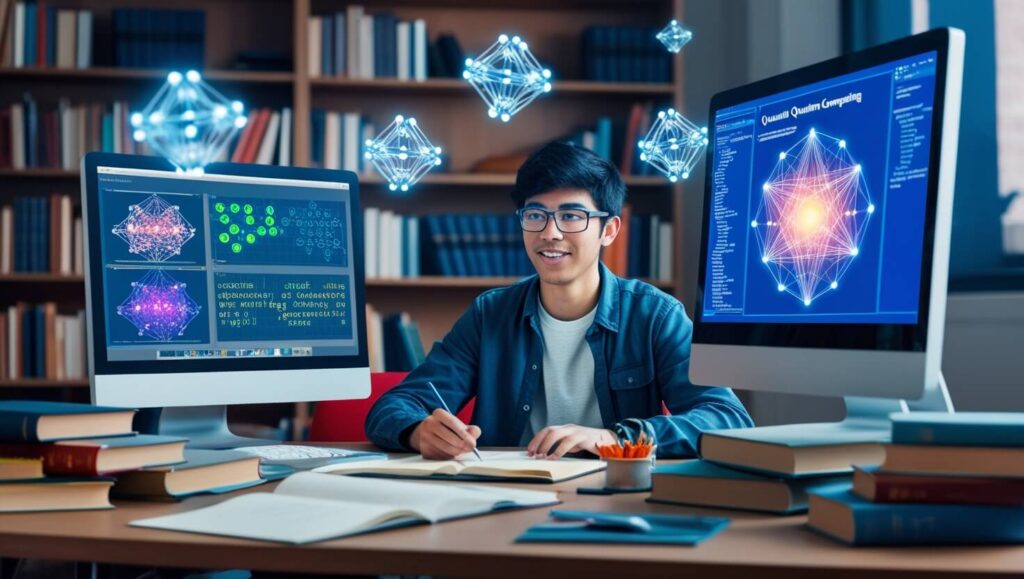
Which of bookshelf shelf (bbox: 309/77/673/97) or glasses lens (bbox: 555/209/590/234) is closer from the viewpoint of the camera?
glasses lens (bbox: 555/209/590/234)

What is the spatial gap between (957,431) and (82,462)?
3.08 ft

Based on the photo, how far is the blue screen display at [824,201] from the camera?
120 cm

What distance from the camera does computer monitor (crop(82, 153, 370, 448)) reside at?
1.65 metres

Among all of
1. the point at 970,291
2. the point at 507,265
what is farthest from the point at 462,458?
the point at 507,265

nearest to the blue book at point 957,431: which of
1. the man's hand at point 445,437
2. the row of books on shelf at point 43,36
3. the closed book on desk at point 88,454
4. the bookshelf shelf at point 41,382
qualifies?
the man's hand at point 445,437

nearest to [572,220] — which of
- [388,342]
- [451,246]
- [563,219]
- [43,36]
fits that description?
[563,219]

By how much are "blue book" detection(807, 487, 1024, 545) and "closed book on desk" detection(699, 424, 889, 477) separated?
0.11 m

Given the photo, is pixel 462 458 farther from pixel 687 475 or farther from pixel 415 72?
pixel 415 72

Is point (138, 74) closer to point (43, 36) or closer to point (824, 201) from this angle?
point (43, 36)

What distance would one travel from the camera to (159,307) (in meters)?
1.68

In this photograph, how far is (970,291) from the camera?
10.3 feet

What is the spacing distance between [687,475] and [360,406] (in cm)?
117

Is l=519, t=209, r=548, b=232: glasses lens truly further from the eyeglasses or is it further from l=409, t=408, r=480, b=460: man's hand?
l=409, t=408, r=480, b=460: man's hand

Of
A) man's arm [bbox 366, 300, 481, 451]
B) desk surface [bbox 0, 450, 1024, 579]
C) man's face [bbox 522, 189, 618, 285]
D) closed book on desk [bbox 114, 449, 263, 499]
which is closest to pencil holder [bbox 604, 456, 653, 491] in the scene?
desk surface [bbox 0, 450, 1024, 579]
